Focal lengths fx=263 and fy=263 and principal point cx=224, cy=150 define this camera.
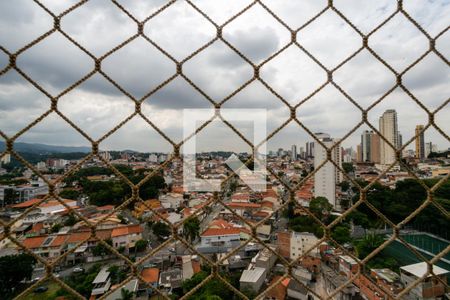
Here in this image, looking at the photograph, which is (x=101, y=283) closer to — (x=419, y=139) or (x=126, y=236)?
(x=126, y=236)

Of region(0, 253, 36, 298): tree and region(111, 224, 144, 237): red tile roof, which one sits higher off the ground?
region(111, 224, 144, 237): red tile roof

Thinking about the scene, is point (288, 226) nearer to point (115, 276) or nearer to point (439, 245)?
point (439, 245)

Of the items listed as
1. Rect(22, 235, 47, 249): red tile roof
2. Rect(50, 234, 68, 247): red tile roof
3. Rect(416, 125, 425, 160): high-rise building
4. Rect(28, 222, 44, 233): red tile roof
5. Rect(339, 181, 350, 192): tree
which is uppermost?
Rect(416, 125, 425, 160): high-rise building

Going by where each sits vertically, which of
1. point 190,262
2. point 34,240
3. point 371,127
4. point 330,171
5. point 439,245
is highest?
point 371,127

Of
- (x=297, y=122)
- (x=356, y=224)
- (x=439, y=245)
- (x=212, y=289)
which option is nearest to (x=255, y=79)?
(x=297, y=122)

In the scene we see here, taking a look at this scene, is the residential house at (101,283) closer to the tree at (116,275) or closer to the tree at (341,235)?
the tree at (116,275)

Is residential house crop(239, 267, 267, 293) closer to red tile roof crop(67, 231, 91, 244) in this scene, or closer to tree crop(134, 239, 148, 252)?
tree crop(134, 239, 148, 252)

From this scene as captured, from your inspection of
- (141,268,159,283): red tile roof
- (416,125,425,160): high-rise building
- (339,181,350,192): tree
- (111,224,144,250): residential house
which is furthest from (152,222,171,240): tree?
(339,181,350,192): tree

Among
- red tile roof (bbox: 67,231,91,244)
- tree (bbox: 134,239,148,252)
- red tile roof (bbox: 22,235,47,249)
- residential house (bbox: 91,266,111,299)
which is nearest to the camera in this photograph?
residential house (bbox: 91,266,111,299)

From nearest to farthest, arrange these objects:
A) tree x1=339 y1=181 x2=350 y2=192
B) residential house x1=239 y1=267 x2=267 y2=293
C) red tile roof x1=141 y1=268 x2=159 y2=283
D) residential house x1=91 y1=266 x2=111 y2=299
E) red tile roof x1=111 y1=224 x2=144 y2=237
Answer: residential house x1=91 y1=266 x2=111 y2=299
residential house x1=239 y1=267 x2=267 y2=293
red tile roof x1=141 y1=268 x2=159 y2=283
red tile roof x1=111 y1=224 x2=144 y2=237
tree x1=339 y1=181 x2=350 y2=192

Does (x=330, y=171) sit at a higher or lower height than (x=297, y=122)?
lower
